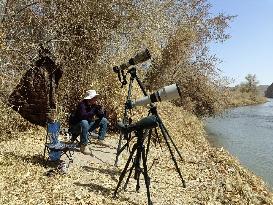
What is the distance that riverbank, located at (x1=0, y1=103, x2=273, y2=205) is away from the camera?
22.4 feet

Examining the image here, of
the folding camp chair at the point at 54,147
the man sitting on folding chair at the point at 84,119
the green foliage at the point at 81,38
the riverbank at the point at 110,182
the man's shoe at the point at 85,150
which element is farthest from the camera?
the green foliage at the point at 81,38

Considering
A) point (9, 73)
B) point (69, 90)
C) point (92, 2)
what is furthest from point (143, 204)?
point (92, 2)

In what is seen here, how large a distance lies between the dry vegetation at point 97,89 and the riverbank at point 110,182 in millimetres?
17

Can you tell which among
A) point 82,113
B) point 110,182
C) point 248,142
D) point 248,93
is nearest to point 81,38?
point 82,113

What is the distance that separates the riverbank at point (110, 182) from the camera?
6824 mm

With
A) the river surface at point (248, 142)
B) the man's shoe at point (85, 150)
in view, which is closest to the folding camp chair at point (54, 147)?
the man's shoe at point (85, 150)

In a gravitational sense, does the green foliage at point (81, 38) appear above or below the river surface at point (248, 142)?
above

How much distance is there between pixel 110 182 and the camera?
26.2 ft

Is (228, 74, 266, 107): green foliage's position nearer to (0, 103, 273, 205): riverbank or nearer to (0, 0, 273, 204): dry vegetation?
(0, 0, 273, 204): dry vegetation

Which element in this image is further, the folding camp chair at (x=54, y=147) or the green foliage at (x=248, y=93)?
the green foliage at (x=248, y=93)

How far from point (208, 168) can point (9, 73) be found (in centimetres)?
588

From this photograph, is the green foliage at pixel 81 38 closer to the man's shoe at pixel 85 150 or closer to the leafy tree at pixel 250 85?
the man's shoe at pixel 85 150

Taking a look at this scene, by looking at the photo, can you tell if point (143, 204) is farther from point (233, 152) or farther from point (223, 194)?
point (233, 152)

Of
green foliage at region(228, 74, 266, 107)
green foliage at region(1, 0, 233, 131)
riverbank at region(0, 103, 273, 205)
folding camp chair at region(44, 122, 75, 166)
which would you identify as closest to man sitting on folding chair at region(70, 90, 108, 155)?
riverbank at region(0, 103, 273, 205)
